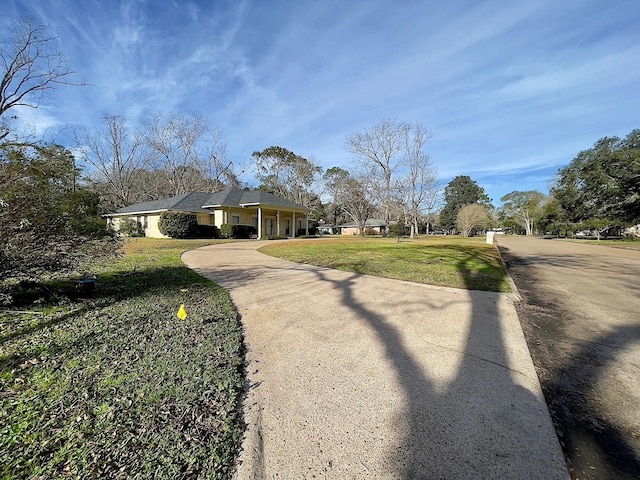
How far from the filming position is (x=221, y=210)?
23.8m

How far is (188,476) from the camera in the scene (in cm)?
152

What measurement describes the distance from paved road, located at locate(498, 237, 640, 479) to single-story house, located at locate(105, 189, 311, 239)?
21234 mm

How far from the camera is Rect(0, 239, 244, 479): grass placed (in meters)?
1.61

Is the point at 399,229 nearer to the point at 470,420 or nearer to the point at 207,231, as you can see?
the point at 207,231

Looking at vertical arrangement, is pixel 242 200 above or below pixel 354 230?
above

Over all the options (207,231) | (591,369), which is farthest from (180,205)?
(591,369)

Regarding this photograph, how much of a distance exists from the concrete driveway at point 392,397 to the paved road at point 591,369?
0.50 ft

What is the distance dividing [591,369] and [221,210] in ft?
78.6

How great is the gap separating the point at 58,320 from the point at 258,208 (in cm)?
2127

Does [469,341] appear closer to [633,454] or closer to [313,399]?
[633,454]

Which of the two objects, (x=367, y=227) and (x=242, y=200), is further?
(x=367, y=227)

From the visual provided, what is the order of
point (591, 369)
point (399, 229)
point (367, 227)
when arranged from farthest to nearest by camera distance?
point (367, 227)
point (399, 229)
point (591, 369)

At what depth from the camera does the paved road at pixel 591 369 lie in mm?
1796

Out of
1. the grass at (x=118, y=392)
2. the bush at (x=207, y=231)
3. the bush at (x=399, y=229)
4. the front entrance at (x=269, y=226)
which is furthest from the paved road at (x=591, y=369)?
the bush at (x=399, y=229)
